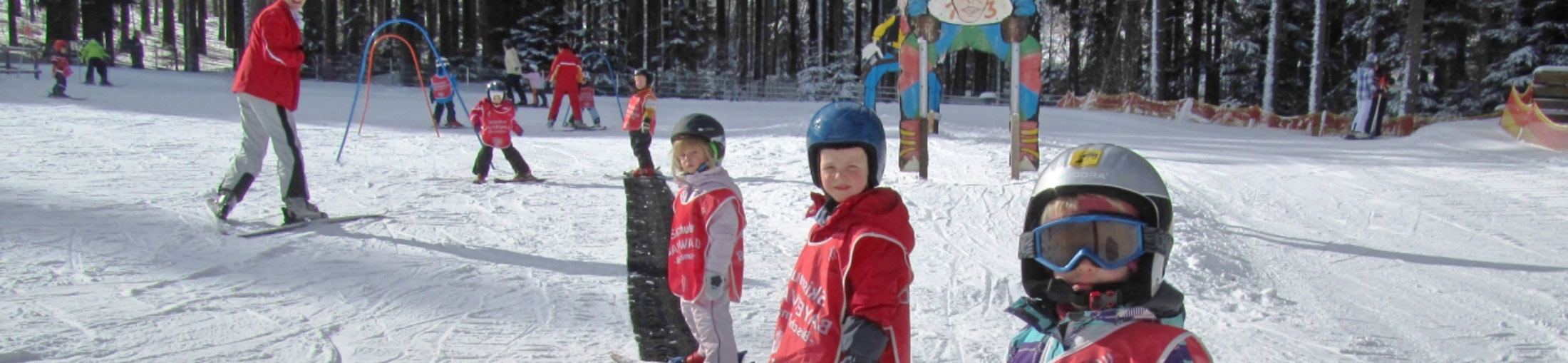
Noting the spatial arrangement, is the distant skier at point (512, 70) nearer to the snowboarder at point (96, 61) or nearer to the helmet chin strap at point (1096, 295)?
the snowboarder at point (96, 61)

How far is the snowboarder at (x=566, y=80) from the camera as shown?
56.5 ft

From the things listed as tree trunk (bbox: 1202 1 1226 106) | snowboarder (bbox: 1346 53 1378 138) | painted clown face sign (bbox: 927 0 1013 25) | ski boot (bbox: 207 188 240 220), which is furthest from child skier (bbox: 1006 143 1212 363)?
tree trunk (bbox: 1202 1 1226 106)

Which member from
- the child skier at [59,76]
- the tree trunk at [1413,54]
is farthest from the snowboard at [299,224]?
the tree trunk at [1413,54]

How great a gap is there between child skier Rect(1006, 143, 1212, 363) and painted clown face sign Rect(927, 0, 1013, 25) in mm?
8257

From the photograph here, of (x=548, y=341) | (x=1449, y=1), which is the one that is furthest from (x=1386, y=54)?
(x=548, y=341)

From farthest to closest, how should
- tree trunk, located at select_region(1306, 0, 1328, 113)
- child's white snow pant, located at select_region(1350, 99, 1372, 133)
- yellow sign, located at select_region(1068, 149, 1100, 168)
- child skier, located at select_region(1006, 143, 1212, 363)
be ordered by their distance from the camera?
tree trunk, located at select_region(1306, 0, 1328, 113) → child's white snow pant, located at select_region(1350, 99, 1372, 133) → yellow sign, located at select_region(1068, 149, 1100, 168) → child skier, located at select_region(1006, 143, 1212, 363)

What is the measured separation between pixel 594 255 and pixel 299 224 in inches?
87.9

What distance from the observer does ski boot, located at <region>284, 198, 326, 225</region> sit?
23.0 ft

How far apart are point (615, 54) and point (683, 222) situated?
37.2m

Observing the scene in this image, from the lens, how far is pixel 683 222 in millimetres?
3723

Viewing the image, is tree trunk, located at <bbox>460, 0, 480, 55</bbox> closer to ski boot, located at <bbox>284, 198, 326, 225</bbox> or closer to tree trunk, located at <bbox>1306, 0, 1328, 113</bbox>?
tree trunk, located at <bbox>1306, 0, 1328, 113</bbox>

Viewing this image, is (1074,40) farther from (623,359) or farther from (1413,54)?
(623,359)

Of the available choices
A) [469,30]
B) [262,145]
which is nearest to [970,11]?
[262,145]

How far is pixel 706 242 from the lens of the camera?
363 cm
